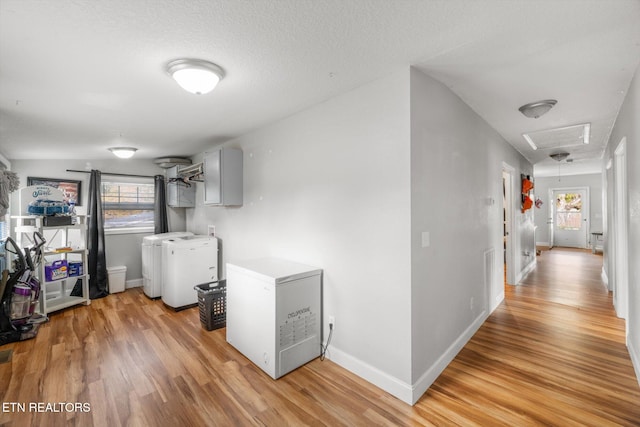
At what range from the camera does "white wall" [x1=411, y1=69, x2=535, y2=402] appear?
2062 millimetres

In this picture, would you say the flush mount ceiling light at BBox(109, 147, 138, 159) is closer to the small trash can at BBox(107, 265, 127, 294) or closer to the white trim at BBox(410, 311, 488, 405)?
the small trash can at BBox(107, 265, 127, 294)

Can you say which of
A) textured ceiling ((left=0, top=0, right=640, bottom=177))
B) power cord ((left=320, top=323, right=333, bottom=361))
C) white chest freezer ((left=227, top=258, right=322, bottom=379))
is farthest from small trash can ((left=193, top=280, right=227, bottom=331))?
textured ceiling ((left=0, top=0, right=640, bottom=177))

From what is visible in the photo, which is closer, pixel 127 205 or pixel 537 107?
pixel 537 107

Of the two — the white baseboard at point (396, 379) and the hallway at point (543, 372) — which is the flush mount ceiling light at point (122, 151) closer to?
the white baseboard at point (396, 379)

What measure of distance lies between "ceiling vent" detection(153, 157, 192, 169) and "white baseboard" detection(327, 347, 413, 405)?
13.4 ft

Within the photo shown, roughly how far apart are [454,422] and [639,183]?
2.07m

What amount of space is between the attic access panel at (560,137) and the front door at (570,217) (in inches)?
240

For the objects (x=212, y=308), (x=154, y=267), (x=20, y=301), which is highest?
(x=154, y=267)

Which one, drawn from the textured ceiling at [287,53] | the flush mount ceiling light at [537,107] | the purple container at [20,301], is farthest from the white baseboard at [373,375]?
the purple container at [20,301]

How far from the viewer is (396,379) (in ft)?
6.79

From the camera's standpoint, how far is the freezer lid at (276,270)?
2.33 m

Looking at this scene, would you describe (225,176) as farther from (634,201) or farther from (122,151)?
(634,201)

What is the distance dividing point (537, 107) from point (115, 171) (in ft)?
19.4

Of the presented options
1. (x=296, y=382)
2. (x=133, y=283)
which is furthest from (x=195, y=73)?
(x=133, y=283)
